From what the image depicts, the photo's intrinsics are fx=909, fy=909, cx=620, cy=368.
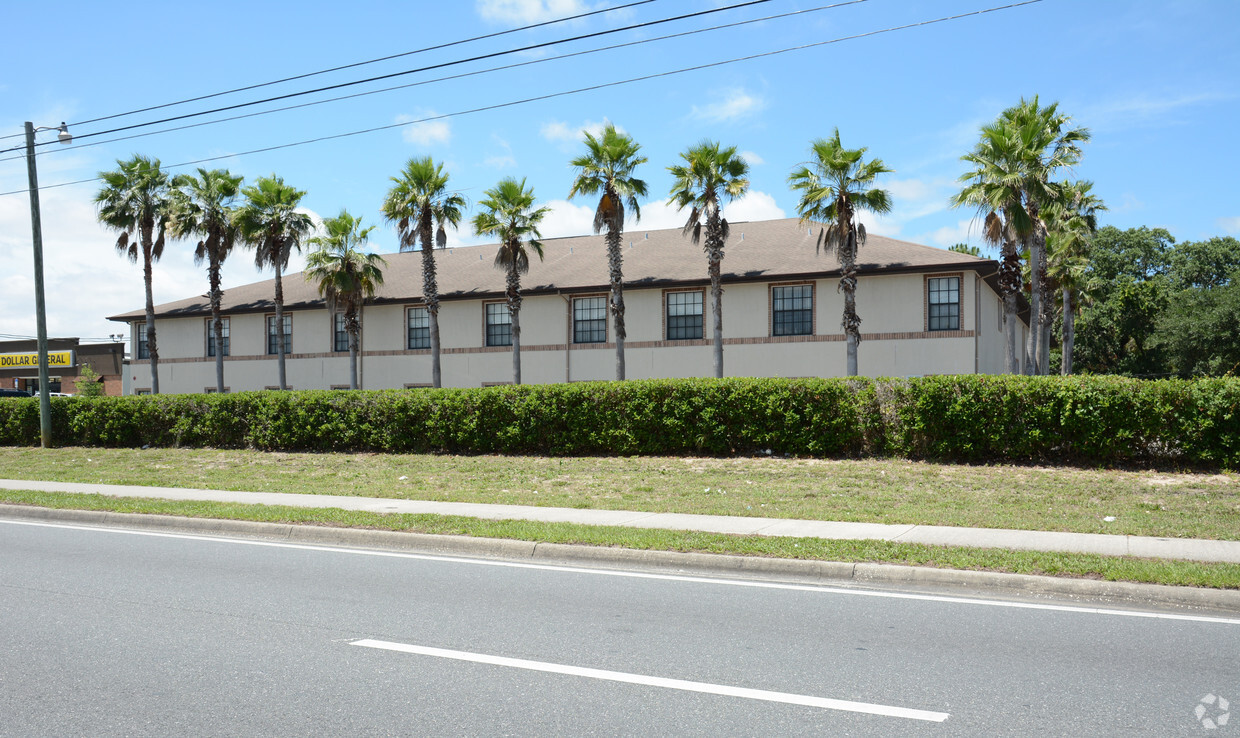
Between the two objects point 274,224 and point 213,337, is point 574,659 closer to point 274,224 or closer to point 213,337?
point 274,224

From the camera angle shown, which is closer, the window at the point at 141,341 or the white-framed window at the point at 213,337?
the white-framed window at the point at 213,337

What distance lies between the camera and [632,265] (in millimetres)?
34156

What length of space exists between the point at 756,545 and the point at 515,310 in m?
23.6

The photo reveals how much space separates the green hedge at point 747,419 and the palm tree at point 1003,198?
11.8m

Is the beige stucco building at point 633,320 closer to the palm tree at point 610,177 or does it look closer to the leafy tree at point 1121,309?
the palm tree at point 610,177

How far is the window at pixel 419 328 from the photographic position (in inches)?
1432

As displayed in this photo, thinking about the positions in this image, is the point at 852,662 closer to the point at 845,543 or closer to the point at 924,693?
the point at 924,693

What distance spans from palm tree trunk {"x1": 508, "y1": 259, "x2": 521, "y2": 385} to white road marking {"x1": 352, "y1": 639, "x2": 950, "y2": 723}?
85.2ft

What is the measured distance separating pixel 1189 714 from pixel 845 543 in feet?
16.3

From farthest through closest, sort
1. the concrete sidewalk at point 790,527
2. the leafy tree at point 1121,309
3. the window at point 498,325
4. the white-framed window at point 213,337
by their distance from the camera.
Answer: the leafy tree at point 1121,309, the white-framed window at point 213,337, the window at point 498,325, the concrete sidewalk at point 790,527

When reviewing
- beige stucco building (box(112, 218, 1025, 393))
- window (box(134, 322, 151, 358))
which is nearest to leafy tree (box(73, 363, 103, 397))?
window (box(134, 322, 151, 358))

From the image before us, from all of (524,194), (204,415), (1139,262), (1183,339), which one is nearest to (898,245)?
(524,194)

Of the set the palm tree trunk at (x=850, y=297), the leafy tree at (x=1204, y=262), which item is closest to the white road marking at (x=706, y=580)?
the palm tree trunk at (x=850, y=297)

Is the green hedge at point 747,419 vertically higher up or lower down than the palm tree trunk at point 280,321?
lower down
